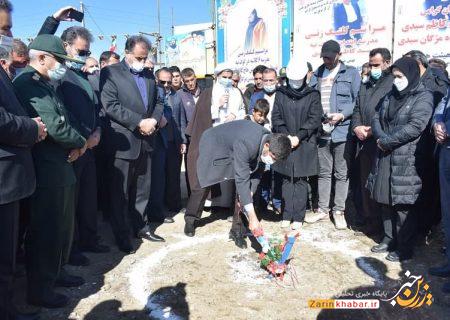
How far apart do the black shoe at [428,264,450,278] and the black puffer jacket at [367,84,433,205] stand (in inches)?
25.1

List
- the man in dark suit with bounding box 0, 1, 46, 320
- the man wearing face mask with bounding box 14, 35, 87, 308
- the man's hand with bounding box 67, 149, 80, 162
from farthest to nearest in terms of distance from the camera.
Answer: the man's hand with bounding box 67, 149, 80, 162
the man wearing face mask with bounding box 14, 35, 87, 308
the man in dark suit with bounding box 0, 1, 46, 320

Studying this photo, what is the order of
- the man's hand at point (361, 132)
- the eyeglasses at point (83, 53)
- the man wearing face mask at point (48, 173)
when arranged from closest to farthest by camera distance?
the man wearing face mask at point (48, 173), the eyeglasses at point (83, 53), the man's hand at point (361, 132)

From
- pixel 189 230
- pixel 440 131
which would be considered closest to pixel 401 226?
pixel 440 131

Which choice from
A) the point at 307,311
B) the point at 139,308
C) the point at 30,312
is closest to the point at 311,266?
the point at 307,311

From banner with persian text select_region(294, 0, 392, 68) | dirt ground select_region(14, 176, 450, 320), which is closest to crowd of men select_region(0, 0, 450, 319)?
dirt ground select_region(14, 176, 450, 320)

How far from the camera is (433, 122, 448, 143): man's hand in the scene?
3.31 meters

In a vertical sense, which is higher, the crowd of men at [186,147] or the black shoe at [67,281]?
the crowd of men at [186,147]

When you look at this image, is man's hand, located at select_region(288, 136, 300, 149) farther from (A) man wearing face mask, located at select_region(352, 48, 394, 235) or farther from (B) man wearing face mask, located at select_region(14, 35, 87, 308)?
(B) man wearing face mask, located at select_region(14, 35, 87, 308)

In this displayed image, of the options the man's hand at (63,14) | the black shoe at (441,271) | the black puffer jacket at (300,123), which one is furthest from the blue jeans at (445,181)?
the man's hand at (63,14)

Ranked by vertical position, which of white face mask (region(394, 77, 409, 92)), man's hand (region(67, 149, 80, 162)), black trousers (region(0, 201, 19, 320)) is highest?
white face mask (region(394, 77, 409, 92))

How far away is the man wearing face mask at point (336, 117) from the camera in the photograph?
15.4 ft

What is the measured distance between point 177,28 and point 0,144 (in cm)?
1919

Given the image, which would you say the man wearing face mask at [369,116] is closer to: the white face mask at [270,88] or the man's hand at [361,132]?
the man's hand at [361,132]

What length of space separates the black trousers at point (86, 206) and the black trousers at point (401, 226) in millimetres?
2977
